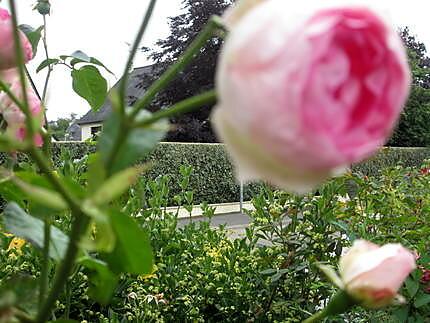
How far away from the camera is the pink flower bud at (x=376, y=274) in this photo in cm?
47

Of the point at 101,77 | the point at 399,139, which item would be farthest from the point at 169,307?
the point at 399,139

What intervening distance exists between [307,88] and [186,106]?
0.28ft

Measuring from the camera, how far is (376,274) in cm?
47

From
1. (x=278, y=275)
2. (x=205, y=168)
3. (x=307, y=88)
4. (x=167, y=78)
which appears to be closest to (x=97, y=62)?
(x=167, y=78)

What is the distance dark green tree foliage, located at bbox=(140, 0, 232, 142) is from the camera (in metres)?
20.0

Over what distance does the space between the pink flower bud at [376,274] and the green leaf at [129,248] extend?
0.56 ft

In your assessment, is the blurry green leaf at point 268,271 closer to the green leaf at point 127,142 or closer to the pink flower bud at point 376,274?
the pink flower bud at point 376,274

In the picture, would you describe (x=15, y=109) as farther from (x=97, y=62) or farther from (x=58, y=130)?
(x=97, y=62)

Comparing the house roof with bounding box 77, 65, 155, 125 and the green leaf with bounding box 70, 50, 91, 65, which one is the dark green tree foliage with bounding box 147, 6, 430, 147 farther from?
the green leaf with bounding box 70, 50, 91, 65

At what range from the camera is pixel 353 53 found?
282 millimetres

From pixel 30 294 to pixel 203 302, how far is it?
1388 millimetres

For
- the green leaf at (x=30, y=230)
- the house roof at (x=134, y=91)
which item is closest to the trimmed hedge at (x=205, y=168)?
the house roof at (x=134, y=91)

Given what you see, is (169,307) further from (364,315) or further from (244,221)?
(244,221)

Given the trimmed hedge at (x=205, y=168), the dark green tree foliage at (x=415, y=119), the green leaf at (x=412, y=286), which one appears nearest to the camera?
the green leaf at (x=412, y=286)
